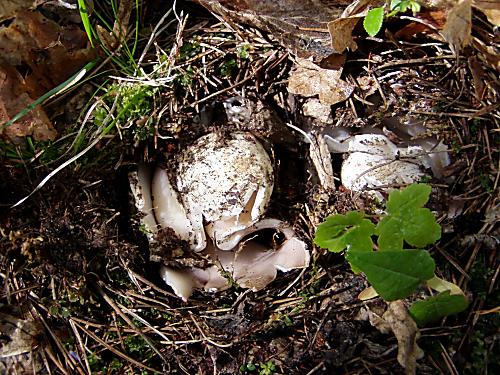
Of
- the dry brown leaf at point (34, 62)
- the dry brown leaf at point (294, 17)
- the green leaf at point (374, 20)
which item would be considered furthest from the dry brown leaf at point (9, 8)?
the green leaf at point (374, 20)

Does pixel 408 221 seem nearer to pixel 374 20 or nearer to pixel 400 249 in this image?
pixel 400 249

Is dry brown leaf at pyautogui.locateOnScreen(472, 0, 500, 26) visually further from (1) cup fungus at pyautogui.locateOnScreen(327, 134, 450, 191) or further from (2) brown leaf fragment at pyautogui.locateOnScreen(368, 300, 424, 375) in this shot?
(2) brown leaf fragment at pyautogui.locateOnScreen(368, 300, 424, 375)

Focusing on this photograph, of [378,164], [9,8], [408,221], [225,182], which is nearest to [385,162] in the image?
[378,164]

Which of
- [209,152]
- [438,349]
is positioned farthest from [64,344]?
[438,349]

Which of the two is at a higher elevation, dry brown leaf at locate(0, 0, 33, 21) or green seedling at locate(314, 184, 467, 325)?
dry brown leaf at locate(0, 0, 33, 21)

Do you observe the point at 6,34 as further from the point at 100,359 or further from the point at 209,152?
the point at 100,359

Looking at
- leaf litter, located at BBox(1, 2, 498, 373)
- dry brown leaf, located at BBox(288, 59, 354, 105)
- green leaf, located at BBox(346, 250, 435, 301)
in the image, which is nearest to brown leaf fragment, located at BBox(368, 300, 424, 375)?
leaf litter, located at BBox(1, 2, 498, 373)
